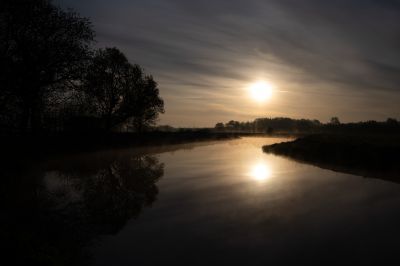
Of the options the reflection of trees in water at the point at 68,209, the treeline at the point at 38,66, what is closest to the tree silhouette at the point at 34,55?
the treeline at the point at 38,66

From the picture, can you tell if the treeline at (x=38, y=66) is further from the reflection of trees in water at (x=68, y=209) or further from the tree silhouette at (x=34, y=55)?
the reflection of trees in water at (x=68, y=209)

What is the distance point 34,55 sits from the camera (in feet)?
73.7

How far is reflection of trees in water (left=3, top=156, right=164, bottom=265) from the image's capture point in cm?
744

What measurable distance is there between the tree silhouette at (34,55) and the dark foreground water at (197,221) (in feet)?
19.4

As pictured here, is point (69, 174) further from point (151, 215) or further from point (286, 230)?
point (286, 230)

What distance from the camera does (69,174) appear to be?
779 inches

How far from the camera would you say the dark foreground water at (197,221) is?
25.7 ft

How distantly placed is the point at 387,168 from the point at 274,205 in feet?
48.6

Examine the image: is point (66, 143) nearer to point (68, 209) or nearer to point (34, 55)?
point (34, 55)

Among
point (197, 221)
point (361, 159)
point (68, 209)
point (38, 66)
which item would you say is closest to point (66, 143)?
point (38, 66)

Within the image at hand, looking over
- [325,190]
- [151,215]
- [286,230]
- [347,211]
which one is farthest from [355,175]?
[151,215]

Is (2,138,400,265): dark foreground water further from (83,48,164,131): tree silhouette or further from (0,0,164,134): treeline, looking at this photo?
(83,48,164,131): tree silhouette

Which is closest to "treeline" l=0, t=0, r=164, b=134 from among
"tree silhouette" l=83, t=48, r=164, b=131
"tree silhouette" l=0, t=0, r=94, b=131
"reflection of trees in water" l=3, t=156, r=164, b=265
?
"tree silhouette" l=0, t=0, r=94, b=131

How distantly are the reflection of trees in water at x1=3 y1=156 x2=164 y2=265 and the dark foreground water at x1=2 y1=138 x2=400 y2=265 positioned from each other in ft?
0.11
